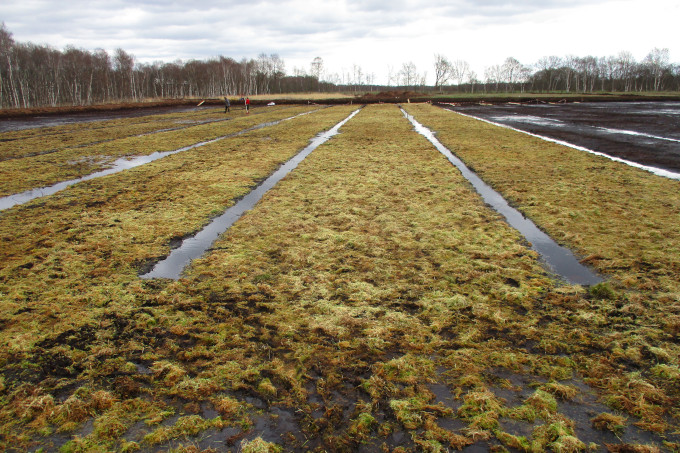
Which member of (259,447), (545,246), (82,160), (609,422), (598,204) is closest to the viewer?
(259,447)

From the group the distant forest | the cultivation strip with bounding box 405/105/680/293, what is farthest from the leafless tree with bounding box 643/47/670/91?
the cultivation strip with bounding box 405/105/680/293

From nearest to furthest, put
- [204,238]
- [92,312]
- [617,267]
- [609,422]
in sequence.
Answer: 1. [609,422]
2. [92,312]
3. [617,267]
4. [204,238]

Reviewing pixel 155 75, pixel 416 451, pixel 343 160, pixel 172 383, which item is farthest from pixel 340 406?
pixel 155 75

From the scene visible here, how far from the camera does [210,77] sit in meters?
117

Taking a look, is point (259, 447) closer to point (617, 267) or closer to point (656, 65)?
point (617, 267)

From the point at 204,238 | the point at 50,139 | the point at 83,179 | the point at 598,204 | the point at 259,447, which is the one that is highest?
the point at 50,139

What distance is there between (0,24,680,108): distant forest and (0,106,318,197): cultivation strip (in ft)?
198

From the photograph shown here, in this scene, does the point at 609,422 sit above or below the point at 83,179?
below

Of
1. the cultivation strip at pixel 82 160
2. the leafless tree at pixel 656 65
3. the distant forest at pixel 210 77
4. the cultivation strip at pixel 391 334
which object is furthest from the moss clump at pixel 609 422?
the leafless tree at pixel 656 65

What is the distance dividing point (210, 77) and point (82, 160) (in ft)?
370

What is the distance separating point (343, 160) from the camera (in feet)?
53.1

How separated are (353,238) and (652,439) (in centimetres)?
528

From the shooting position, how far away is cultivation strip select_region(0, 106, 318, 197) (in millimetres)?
13102

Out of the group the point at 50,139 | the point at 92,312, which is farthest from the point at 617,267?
the point at 50,139
